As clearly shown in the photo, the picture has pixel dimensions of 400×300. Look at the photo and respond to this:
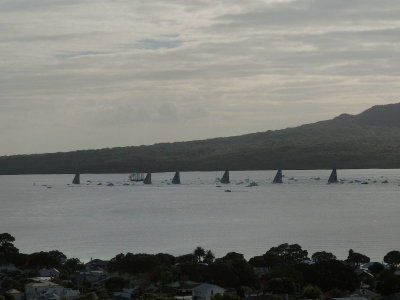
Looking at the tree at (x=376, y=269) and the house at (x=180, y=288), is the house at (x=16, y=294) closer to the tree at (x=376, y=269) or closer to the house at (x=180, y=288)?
the house at (x=180, y=288)

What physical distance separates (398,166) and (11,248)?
514 feet

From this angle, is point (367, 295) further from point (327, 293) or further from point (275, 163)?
point (275, 163)

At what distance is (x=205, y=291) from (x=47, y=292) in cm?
611

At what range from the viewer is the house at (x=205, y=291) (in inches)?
1347

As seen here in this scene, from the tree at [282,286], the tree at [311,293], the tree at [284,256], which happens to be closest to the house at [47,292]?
the tree at [282,286]

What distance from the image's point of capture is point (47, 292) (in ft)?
114

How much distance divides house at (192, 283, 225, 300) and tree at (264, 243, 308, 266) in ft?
31.9

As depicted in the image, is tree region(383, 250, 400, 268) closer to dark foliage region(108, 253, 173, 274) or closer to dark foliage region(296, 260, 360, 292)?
dark foliage region(296, 260, 360, 292)

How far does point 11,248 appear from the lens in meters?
51.7

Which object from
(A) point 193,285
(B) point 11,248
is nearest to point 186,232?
(B) point 11,248

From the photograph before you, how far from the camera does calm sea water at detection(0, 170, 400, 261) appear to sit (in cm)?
6862

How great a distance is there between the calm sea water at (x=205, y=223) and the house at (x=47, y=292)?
80.1 ft

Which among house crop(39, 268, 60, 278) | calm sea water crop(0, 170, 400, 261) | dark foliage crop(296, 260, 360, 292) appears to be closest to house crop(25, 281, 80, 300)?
house crop(39, 268, 60, 278)

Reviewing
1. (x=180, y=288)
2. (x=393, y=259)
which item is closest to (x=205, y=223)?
(x=393, y=259)
